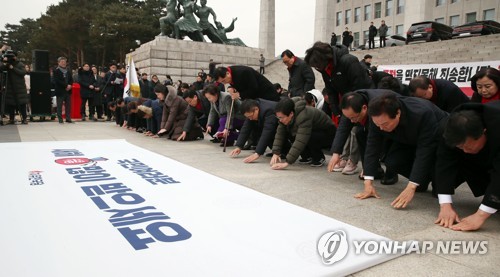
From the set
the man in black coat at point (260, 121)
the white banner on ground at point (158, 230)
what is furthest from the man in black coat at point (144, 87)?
the white banner on ground at point (158, 230)

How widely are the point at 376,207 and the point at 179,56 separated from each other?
15.9 meters

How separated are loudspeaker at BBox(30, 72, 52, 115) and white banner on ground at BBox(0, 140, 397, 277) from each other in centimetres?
697

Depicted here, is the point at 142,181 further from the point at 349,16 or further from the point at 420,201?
the point at 349,16

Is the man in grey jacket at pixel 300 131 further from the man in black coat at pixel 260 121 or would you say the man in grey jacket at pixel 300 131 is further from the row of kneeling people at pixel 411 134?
the man in black coat at pixel 260 121

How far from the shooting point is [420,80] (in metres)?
3.48

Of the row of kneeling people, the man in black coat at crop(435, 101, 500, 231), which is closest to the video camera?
the row of kneeling people

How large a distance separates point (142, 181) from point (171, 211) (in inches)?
36.3

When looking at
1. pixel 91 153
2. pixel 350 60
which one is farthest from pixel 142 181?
pixel 350 60

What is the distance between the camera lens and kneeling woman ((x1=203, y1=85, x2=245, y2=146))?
18.6 feet

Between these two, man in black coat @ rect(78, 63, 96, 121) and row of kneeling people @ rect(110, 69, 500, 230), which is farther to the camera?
man in black coat @ rect(78, 63, 96, 121)

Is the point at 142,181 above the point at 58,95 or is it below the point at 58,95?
below

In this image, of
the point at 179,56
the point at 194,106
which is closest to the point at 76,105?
the point at 194,106

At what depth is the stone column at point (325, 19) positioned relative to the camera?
2455 cm

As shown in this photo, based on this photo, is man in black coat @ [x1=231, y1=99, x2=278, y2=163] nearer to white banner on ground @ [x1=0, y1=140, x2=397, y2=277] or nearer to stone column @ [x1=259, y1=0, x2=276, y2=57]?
white banner on ground @ [x1=0, y1=140, x2=397, y2=277]
